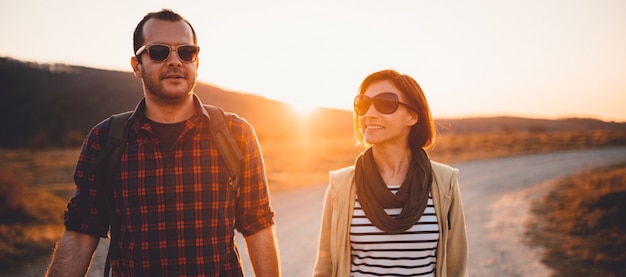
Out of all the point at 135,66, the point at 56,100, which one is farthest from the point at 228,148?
the point at 56,100

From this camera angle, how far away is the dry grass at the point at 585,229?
620 centimetres

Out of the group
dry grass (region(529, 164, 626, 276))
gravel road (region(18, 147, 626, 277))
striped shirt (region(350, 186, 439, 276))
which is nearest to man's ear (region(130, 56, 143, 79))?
striped shirt (region(350, 186, 439, 276))

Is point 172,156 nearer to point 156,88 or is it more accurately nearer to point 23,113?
point 156,88

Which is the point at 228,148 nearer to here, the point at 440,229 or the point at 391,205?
the point at 391,205

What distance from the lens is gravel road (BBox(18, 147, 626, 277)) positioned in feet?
20.3

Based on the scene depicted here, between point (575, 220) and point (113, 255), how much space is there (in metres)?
9.24

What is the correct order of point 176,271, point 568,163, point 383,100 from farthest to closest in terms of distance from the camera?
point 568,163
point 383,100
point 176,271

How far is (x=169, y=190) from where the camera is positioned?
6.49ft

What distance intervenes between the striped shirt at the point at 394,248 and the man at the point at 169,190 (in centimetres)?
51

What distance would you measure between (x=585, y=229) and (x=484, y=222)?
1867 mm

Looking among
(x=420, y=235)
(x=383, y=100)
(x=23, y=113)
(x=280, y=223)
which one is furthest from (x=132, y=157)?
(x=23, y=113)

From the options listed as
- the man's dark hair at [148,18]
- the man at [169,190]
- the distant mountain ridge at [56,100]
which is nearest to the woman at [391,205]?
the man at [169,190]

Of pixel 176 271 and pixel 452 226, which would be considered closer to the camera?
pixel 176 271

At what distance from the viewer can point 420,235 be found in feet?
7.62
